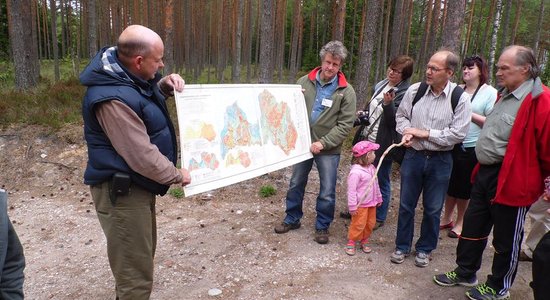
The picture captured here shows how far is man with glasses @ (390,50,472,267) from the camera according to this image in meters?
3.62

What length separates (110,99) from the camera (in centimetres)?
235

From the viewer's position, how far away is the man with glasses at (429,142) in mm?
3625

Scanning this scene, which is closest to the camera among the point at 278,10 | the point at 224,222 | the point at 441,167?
the point at 441,167

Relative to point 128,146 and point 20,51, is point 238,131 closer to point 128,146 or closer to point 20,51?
point 128,146

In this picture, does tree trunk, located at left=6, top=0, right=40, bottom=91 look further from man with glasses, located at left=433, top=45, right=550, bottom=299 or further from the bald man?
man with glasses, located at left=433, top=45, right=550, bottom=299

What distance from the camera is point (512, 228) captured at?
328 cm

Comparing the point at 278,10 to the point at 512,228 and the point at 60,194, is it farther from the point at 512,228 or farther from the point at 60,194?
the point at 512,228

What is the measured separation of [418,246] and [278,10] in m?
20.4

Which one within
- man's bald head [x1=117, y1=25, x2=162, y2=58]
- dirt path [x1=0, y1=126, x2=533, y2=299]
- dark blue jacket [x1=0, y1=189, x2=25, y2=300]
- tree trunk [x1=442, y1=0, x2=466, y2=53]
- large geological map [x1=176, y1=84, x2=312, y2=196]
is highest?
tree trunk [x1=442, y1=0, x2=466, y2=53]

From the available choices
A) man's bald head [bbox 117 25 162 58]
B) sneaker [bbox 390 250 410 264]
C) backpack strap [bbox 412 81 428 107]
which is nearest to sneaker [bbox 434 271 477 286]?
sneaker [bbox 390 250 410 264]

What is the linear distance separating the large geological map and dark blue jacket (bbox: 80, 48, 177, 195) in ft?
1.35

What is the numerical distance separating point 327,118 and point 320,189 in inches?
36.2

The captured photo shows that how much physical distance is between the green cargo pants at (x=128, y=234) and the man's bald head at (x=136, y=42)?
94cm

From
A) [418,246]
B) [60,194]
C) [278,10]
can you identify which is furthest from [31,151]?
[278,10]
